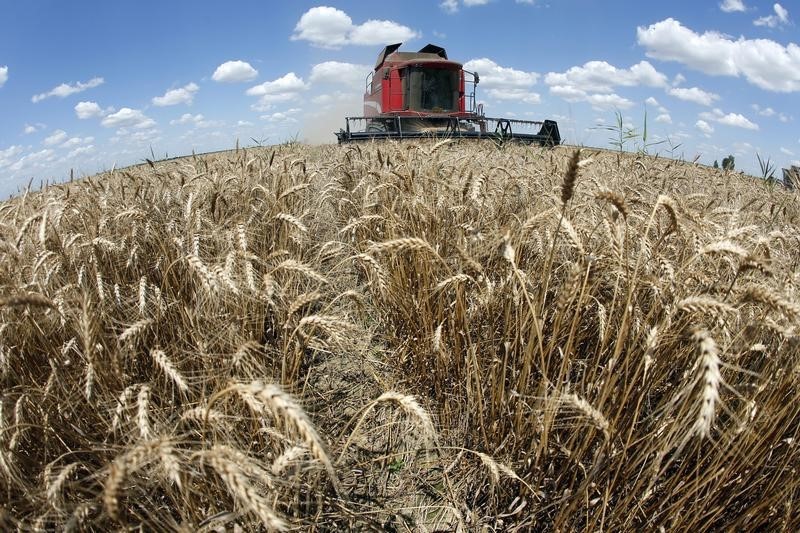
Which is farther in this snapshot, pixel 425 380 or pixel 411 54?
pixel 411 54

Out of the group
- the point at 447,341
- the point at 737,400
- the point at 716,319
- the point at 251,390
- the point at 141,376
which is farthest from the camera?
the point at 447,341

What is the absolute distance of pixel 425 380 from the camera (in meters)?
2.24

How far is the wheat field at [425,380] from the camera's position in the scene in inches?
50.3

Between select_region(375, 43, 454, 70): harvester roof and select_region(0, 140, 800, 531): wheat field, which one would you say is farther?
select_region(375, 43, 454, 70): harvester roof

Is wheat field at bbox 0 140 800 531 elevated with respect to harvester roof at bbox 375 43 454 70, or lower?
lower

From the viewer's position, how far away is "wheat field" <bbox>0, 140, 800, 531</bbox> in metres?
1.28

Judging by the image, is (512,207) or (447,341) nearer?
(447,341)

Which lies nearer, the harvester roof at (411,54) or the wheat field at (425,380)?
the wheat field at (425,380)

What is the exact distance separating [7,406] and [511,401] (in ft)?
5.91

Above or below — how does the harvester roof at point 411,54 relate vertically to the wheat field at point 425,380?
above

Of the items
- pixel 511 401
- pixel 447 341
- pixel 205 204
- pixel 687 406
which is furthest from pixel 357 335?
pixel 687 406

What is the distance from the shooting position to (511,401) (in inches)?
71.8

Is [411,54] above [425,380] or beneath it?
above

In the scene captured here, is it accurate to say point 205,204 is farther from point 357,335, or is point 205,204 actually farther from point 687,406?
point 687,406
